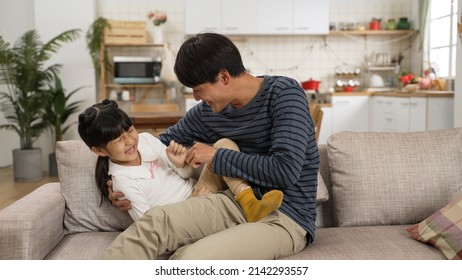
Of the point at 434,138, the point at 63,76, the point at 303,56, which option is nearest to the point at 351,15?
the point at 303,56

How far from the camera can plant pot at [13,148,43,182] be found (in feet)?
20.0

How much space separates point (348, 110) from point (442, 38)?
134 cm

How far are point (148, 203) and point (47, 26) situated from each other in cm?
535

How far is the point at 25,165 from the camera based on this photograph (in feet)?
20.0

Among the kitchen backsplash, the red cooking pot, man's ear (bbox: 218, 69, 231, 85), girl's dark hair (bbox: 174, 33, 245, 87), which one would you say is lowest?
the red cooking pot

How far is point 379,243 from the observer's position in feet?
6.71

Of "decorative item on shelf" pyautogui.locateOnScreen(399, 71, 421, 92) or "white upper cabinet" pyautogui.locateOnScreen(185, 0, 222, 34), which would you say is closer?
→ "decorative item on shelf" pyautogui.locateOnScreen(399, 71, 421, 92)

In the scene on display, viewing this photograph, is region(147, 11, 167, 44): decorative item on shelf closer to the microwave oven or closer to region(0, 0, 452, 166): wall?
region(0, 0, 452, 166): wall

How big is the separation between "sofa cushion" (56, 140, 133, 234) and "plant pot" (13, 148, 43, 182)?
410 cm

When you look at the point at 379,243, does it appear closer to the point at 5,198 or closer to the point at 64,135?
the point at 5,198

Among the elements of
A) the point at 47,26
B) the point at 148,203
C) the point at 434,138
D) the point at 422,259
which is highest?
the point at 47,26

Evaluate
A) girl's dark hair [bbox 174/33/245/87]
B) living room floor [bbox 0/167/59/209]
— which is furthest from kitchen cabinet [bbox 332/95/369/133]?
girl's dark hair [bbox 174/33/245/87]

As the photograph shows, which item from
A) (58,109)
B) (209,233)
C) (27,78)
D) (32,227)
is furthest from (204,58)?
(58,109)

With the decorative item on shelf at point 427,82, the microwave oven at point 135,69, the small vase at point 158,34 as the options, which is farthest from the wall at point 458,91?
the small vase at point 158,34
